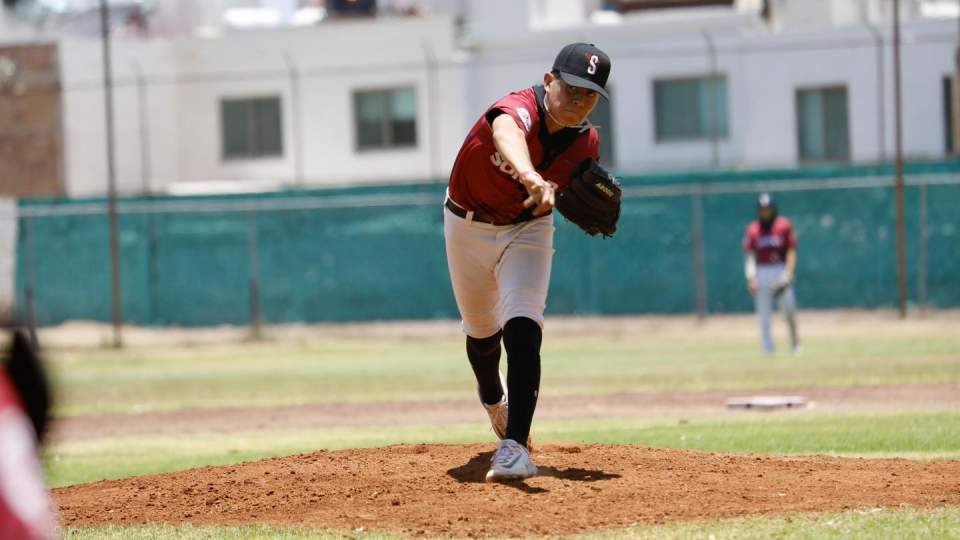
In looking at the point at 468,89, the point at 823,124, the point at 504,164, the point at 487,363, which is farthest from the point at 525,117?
the point at 468,89

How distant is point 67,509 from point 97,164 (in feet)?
104

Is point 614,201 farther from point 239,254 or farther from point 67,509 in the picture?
point 239,254

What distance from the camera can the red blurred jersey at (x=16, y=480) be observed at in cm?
259

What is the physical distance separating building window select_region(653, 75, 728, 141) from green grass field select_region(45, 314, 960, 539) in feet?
30.7

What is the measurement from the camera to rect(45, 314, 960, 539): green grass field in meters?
7.12

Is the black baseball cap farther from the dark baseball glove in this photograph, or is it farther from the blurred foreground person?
the blurred foreground person

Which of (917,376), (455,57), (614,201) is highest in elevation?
(455,57)

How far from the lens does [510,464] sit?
24.9ft

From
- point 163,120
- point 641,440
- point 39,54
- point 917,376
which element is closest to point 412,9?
point 163,120

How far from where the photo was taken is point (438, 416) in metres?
15.3

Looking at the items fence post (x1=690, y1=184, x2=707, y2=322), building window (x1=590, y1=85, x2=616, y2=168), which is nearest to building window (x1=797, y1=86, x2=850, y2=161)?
building window (x1=590, y1=85, x2=616, y2=168)

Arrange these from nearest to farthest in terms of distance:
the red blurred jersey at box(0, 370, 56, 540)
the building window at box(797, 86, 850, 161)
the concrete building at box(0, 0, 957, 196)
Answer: the red blurred jersey at box(0, 370, 56, 540) → the concrete building at box(0, 0, 957, 196) → the building window at box(797, 86, 850, 161)

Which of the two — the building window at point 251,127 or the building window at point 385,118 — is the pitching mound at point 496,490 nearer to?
the building window at point 385,118

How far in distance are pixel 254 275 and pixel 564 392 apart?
13504 mm
